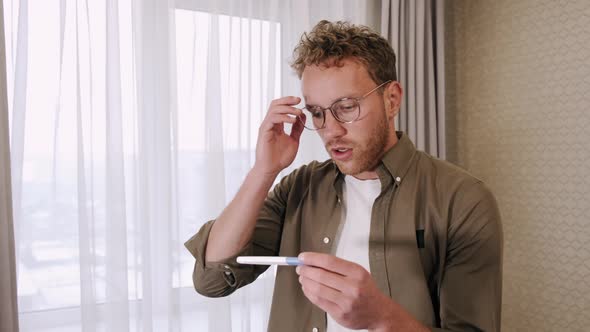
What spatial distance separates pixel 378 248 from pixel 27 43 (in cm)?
154

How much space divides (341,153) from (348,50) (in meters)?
0.28

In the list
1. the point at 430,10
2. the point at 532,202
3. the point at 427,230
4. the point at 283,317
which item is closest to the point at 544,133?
the point at 532,202

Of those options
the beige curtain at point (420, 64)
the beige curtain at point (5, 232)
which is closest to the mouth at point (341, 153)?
the beige curtain at point (5, 232)

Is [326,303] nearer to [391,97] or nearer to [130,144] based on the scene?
[391,97]

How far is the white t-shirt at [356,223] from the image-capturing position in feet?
4.32

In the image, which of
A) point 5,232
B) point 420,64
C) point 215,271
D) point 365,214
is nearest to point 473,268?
point 365,214

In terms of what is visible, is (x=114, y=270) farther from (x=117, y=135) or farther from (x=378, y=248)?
(x=378, y=248)

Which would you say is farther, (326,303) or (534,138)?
(534,138)

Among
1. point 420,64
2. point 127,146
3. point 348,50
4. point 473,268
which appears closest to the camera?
point 473,268

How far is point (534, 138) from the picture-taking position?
93.2 inches

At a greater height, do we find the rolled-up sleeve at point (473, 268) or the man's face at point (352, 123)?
the man's face at point (352, 123)

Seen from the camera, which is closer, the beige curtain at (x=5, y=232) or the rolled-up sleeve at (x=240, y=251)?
the rolled-up sleeve at (x=240, y=251)

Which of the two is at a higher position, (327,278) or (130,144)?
(130,144)

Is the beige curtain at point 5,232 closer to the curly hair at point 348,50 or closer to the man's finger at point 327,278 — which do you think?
the curly hair at point 348,50
